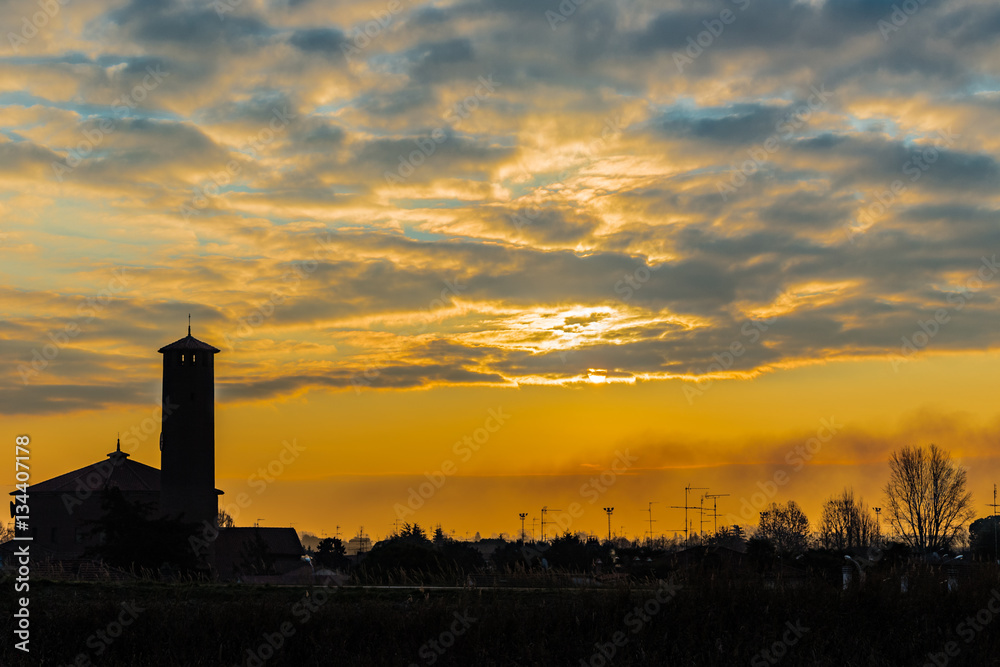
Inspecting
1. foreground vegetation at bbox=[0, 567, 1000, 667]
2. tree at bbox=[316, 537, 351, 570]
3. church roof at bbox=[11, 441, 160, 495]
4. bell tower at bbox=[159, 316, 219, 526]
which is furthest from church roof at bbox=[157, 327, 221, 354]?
foreground vegetation at bbox=[0, 567, 1000, 667]

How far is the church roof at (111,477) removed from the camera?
9606 centimetres

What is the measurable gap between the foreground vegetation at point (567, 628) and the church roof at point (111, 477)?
74.7m

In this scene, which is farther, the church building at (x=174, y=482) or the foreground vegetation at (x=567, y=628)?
the church building at (x=174, y=482)

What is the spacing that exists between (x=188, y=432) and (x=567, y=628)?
68327 millimetres

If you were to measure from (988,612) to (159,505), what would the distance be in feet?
250

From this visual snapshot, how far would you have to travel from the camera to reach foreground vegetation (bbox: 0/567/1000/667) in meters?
23.2

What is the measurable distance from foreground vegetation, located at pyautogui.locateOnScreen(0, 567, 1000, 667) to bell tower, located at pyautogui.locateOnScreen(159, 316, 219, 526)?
6177 centimetres

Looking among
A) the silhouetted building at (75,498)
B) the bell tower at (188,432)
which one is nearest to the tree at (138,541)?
the bell tower at (188,432)

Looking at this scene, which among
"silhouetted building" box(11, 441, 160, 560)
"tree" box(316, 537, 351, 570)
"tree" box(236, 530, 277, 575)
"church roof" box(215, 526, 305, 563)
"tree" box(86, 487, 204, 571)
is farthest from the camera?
"tree" box(316, 537, 351, 570)

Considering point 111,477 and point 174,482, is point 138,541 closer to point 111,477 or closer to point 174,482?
point 174,482

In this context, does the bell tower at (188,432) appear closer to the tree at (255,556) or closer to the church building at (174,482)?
the church building at (174,482)

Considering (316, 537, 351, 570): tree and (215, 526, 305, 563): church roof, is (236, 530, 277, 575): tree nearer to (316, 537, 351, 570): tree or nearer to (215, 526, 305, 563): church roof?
(215, 526, 305, 563): church roof

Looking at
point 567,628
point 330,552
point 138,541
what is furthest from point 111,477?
point 567,628

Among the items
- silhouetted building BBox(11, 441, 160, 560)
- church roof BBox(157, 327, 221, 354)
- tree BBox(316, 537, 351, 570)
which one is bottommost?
tree BBox(316, 537, 351, 570)
